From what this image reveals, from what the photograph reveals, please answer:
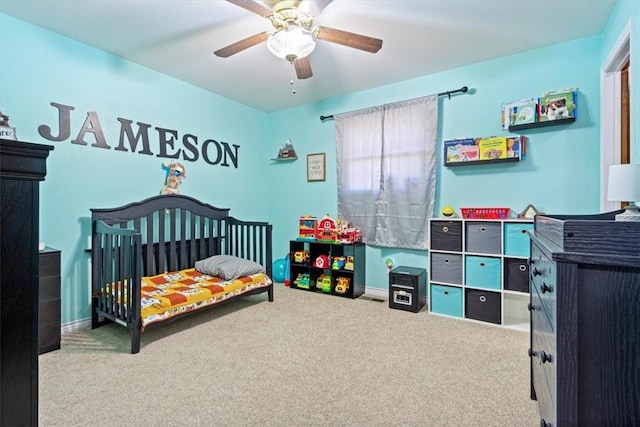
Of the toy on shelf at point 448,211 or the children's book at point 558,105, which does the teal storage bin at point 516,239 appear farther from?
the children's book at point 558,105

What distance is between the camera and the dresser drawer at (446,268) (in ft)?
9.37

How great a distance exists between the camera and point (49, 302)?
2197 mm

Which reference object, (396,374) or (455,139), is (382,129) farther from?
(396,374)

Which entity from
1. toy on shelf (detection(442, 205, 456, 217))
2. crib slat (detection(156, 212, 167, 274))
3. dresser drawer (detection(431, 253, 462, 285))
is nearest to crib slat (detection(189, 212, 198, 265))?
crib slat (detection(156, 212, 167, 274))

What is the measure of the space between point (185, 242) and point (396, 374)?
8.15 ft

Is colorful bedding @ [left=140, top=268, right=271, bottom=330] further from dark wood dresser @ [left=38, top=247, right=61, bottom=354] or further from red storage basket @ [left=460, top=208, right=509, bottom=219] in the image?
red storage basket @ [left=460, top=208, right=509, bottom=219]

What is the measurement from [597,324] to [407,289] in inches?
89.9

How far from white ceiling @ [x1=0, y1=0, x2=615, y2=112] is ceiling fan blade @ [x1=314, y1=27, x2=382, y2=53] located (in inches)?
11.2

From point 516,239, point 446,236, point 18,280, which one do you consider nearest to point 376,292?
point 446,236

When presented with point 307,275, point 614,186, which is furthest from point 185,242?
point 614,186

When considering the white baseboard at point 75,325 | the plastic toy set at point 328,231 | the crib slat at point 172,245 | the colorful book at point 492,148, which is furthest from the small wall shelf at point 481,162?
the white baseboard at point 75,325

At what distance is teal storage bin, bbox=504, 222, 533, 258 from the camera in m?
2.55

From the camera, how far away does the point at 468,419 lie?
1.50 meters

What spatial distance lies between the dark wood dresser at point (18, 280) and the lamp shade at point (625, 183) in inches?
80.8
